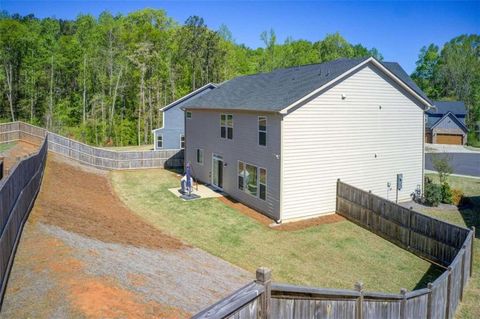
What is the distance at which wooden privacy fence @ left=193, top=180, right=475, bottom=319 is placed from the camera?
13.8 feet

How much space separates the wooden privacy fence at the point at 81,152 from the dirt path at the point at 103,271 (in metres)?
13.5

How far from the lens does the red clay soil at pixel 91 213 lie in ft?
43.3

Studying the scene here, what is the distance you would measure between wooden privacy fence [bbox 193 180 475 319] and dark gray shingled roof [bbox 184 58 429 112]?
491 cm

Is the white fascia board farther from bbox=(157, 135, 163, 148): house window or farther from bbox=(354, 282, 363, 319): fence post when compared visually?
bbox=(157, 135, 163, 148): house window

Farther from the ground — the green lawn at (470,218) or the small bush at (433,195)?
the small bush at (433,195)

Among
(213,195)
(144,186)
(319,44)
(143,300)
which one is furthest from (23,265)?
(319,44)

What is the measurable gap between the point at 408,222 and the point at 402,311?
8163 mm

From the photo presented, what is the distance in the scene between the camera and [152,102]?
174ft

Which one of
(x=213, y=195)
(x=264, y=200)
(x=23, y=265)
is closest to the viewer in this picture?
(x=23, y=265)

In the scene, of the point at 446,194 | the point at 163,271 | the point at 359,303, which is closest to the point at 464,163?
the point at 446,194

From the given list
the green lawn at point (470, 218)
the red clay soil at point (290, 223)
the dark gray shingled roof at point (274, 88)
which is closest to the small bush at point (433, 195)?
the green lawn at point (470, 218)

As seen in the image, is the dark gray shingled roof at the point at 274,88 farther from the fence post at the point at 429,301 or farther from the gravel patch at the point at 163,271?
the fence post at the point at 429,301

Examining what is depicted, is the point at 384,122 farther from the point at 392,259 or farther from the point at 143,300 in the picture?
the point at 143,300

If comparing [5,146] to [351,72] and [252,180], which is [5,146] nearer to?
[252,180]
